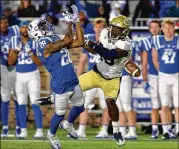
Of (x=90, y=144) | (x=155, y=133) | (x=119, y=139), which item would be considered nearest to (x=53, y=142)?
(x=119, y=139)

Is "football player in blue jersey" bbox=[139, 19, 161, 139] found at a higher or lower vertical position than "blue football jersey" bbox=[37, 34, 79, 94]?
lower

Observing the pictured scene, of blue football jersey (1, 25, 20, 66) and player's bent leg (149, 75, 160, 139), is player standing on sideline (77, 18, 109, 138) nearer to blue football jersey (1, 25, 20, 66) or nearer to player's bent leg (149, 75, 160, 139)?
player's bent leg (149, 75, 160, 139)

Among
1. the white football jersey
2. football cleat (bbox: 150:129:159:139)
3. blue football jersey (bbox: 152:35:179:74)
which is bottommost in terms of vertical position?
football cleat (bbox: 150:129:159:139)

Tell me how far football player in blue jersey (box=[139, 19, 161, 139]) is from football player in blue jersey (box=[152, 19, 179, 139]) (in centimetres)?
18

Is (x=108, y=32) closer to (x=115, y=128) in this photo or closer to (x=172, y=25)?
(x=115, y=128)

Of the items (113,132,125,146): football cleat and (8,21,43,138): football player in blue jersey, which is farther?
(8,21,43,138): football player in blue jersey

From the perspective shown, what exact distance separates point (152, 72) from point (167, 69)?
0.38m

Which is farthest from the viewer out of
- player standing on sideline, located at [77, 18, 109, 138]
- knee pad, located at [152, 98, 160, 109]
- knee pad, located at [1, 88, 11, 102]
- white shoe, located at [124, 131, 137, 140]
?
knee pad, located at [1, 88, 11, 102]

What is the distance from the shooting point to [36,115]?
16750 millimetres

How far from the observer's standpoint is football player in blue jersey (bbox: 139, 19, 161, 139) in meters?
16.9

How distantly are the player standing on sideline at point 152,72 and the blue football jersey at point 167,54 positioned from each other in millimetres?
217

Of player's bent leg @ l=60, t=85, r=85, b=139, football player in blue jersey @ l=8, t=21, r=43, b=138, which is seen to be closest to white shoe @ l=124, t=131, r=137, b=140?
football player in blue jersey @ l=8, t=21, r=43, b=138

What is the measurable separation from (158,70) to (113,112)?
318 cm

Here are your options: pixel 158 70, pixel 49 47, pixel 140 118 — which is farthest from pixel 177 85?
pixel 49 47
